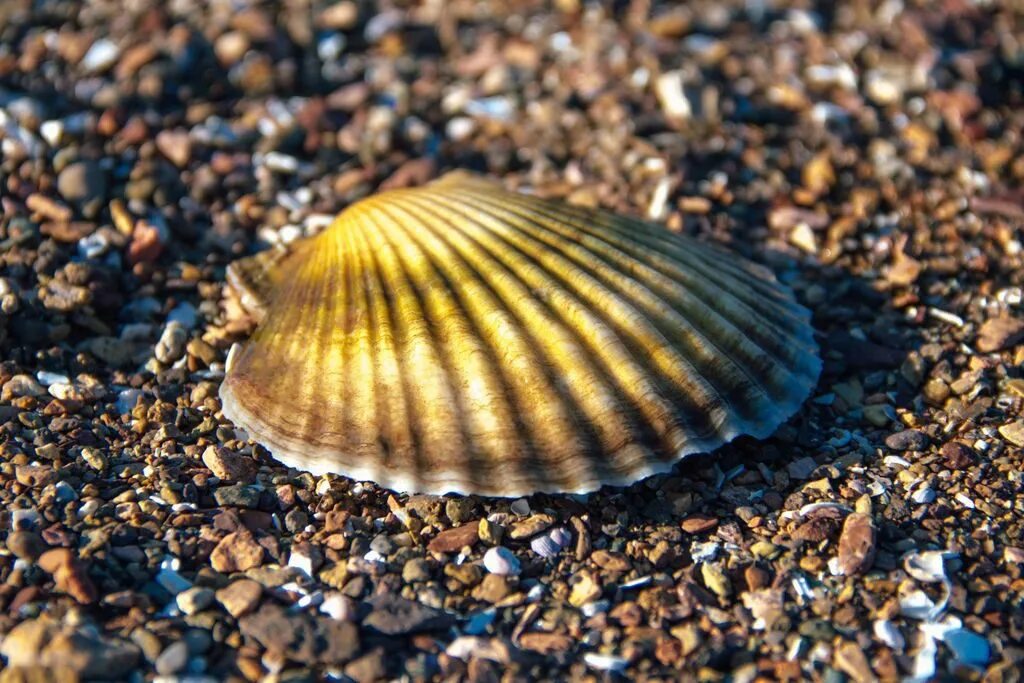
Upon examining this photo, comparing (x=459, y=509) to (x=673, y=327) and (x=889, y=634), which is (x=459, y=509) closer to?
(x=673, y=327)

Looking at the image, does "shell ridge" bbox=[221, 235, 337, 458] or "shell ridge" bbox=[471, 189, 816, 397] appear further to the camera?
"shell ridge" bbox=[471, 189, 816, 397]

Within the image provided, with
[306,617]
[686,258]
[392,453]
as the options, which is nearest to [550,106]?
[686,258]

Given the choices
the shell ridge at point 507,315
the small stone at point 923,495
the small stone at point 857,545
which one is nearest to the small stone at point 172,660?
the shell ridge at point 507,315

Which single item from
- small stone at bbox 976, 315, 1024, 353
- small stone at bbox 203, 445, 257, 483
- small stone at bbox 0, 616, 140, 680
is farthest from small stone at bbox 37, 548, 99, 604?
small stone at bbox 976, 315, 1024, 353

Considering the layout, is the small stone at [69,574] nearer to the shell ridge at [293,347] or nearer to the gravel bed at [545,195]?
the gravel bed at [545,195]

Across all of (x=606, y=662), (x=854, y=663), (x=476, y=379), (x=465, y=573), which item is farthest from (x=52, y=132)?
(x=854, y=663)

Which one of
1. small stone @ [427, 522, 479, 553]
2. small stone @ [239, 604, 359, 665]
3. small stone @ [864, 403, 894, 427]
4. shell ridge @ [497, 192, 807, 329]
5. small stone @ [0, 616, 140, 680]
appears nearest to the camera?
small stone @ [0, 616, 140, 680]

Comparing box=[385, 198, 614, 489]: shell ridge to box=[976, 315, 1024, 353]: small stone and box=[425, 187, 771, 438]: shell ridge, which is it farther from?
box=[976, 315, 1024, 353]: small stone
